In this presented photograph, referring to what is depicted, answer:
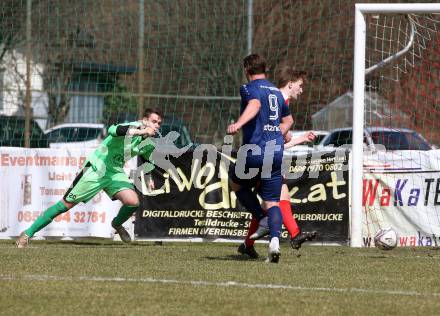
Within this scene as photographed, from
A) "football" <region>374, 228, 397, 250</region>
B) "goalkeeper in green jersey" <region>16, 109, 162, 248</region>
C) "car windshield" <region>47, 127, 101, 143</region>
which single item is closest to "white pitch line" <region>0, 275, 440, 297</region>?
"football" <region>374, 228, 397, 250</region>

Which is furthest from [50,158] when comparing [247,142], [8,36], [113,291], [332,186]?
[8,36]

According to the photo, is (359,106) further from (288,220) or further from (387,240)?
(288,220)

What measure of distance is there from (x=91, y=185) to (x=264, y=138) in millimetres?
3401

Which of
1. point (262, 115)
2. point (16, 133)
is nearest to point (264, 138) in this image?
point (262, 115)

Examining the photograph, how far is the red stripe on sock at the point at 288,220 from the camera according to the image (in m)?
10.6

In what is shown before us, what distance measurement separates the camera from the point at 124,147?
1251cm

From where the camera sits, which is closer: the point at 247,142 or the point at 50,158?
the point at 247,142

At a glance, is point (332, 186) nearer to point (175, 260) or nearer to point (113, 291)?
point (175, 260)

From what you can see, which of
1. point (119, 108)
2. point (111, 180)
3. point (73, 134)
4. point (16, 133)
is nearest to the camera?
point (111, 180)

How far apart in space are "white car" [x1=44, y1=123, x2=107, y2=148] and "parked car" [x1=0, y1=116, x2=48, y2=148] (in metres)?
1.33

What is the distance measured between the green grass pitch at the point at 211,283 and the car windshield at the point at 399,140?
129 inches

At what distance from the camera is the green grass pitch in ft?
21.7

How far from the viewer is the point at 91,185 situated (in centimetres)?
1234

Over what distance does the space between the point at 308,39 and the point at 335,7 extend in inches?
38.2
